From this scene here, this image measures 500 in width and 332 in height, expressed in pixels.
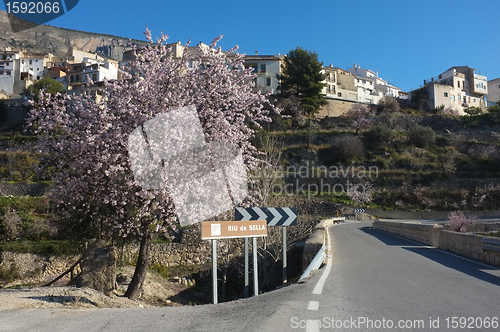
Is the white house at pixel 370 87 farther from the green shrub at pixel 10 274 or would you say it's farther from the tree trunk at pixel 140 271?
the tree trunk at pixel 140 271

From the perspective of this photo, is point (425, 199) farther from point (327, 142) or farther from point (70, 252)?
point (70, 252)

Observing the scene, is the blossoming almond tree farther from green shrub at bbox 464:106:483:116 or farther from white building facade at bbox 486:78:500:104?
white building facade at bbox 486:78:500:104

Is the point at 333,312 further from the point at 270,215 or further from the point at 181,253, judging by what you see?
the point at 181,253

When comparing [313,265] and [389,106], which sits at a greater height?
[389,106]

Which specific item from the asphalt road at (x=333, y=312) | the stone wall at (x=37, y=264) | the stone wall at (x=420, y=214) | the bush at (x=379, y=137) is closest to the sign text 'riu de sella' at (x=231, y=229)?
the asphalt road at (x=333, y=312)

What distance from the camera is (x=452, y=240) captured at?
14766mm

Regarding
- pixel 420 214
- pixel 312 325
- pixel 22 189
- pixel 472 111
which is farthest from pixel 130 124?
pixel 472 111

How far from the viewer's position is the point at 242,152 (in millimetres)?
11312

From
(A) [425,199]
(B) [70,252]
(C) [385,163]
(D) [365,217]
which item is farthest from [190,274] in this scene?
(C) [385,163]

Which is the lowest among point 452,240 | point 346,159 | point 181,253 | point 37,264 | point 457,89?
point 181,253

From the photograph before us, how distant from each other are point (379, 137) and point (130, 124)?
196ft

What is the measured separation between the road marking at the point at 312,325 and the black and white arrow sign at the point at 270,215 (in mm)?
4185

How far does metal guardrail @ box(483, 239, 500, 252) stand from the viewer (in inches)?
411

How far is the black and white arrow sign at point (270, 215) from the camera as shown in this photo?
9180 mm
